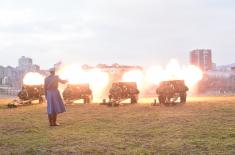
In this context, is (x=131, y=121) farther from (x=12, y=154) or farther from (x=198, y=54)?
(x=198, y=54)

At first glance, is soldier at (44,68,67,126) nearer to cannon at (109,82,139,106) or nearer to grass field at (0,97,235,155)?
grass field at (0,97,235,155)

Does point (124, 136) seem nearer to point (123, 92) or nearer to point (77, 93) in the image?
point (123, 92)

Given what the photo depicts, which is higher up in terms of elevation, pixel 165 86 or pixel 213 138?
pixel 165 86

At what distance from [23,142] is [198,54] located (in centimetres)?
11754

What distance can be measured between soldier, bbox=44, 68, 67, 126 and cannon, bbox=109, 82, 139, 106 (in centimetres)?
1414

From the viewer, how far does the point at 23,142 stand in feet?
47.2

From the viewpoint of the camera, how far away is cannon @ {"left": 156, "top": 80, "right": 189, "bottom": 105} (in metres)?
32.7

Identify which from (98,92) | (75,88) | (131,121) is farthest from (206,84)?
(131,121)

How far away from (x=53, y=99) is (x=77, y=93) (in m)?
17.1

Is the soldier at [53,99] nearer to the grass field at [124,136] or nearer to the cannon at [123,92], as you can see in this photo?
the grass field at [124,136]

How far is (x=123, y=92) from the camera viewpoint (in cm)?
3531

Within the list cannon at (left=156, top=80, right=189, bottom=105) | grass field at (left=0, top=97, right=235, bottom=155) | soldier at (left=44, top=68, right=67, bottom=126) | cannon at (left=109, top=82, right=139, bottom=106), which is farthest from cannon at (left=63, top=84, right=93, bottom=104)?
soldier at (left=44, top=68, right=67, bottom=126)

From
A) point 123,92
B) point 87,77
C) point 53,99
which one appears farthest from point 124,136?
point 87,77

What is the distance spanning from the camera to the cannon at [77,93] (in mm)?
36281
